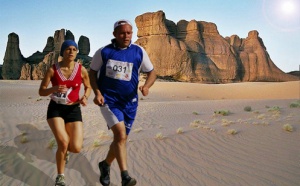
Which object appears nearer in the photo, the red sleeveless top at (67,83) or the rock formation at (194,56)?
the red sleeveless top at (67,83)

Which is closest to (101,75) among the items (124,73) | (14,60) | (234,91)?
(124,73)

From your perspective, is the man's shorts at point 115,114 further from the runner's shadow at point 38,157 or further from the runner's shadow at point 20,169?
the runner's shadow at point 20,169

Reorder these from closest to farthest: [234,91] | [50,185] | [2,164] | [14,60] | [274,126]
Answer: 1. [50,185]
2. [2,164]
3. [274,126]
4. [234,91]
5. [14,60]

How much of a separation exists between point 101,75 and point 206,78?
5928cm

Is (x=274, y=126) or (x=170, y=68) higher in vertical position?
(x=170, y=68)

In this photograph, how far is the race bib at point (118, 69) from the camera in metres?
3.94

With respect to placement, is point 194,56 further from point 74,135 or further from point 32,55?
point 74,135

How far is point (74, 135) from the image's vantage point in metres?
4.28

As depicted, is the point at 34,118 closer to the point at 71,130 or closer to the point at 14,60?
the point at 71,130

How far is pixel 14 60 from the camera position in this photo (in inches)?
3219

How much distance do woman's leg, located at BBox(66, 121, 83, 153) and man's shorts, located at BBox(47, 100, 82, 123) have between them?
81 millimetres

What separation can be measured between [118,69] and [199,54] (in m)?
63.4

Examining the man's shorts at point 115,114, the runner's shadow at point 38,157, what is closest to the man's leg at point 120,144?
the man's shorts at point 115,114

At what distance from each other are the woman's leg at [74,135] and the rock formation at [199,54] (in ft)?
186
